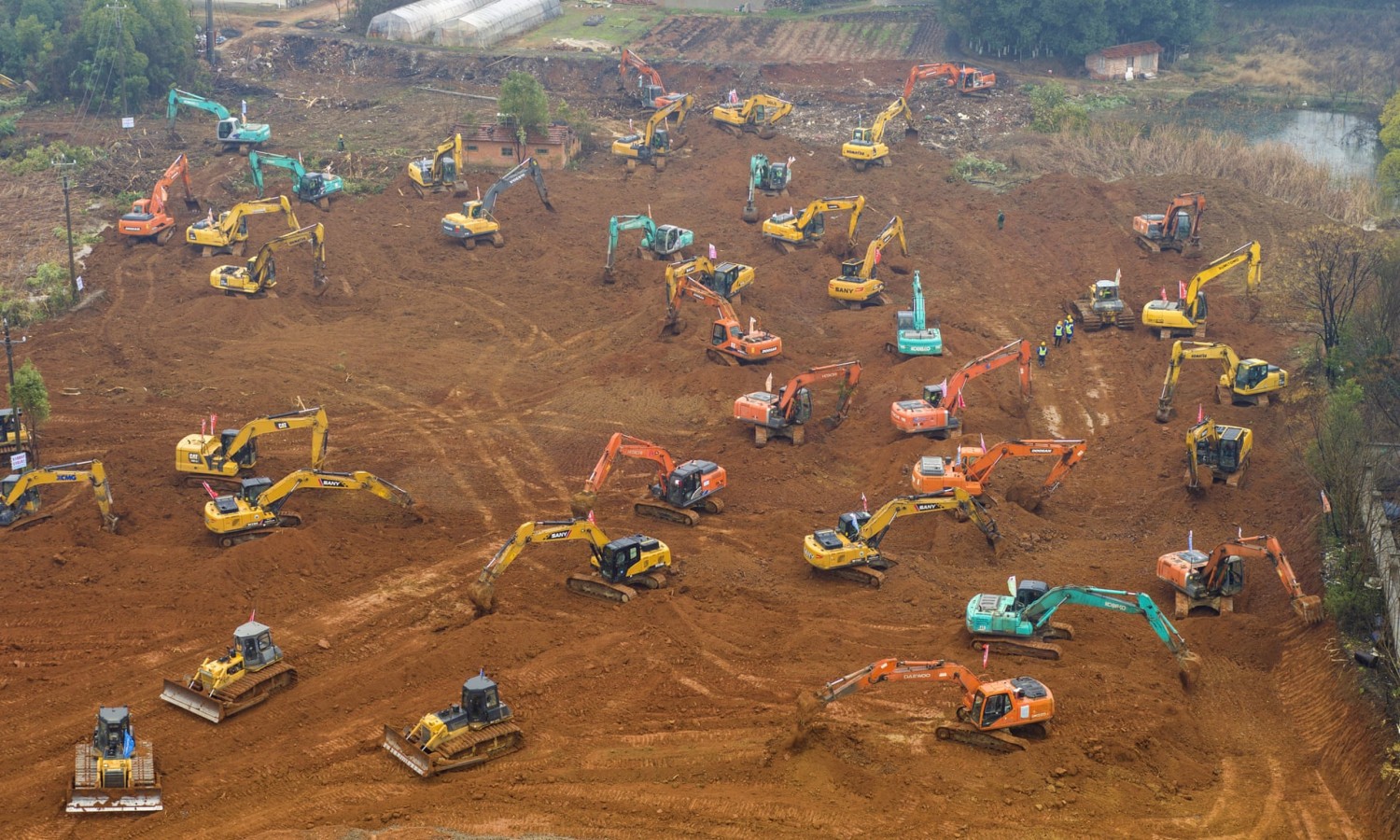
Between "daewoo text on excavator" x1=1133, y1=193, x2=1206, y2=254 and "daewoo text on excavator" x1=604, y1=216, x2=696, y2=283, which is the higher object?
"daewoo text on excavator" x1=1133, y1=193, x2=1206, y2=254

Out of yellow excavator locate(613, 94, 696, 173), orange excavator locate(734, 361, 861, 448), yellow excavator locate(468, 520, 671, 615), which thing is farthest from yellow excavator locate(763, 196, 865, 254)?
yellow excavator locate(468, 520, 671, 615)

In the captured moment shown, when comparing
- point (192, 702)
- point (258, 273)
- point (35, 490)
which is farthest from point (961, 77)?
point (192, 702)

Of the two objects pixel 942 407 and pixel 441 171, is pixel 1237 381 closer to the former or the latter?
pixel 942 407

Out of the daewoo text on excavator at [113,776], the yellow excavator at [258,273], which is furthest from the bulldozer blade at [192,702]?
the yellow excavator at [258,273]

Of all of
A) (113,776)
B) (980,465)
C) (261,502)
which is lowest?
(261,502)

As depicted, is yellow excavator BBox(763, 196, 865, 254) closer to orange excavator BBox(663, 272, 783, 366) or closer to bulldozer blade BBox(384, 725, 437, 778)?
orange excavator BBox(663, 272, 783, 366)

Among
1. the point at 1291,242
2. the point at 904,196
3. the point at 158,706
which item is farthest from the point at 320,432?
the point at 1291,242

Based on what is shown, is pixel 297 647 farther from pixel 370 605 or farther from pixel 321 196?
pixel 321 196
